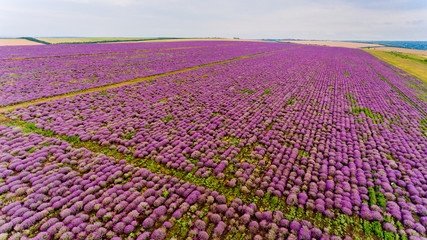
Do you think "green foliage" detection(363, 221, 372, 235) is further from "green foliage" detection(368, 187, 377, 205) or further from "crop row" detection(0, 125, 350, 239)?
"crop row" detection(0, 125, 350, 239)

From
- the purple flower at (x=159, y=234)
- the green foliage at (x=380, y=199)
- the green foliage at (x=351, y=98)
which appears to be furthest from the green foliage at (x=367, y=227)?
→ the green foliage at (x=351, y=98)

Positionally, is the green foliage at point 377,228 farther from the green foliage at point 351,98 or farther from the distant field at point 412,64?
the distant field at point 412,64

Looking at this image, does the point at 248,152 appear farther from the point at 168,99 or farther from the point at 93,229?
the point at 168,99

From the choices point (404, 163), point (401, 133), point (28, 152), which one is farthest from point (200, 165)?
point (401, 133)

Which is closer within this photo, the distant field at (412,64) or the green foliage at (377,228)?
the green foliage at (377,228)

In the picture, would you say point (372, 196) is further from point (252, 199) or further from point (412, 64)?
point (412, 64)

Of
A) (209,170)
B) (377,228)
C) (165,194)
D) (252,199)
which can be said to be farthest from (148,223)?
(377,228)

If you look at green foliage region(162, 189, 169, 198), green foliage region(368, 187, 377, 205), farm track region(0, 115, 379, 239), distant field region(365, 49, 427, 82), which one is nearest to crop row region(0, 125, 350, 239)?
green foliage region(162, 189, 169, 198)
